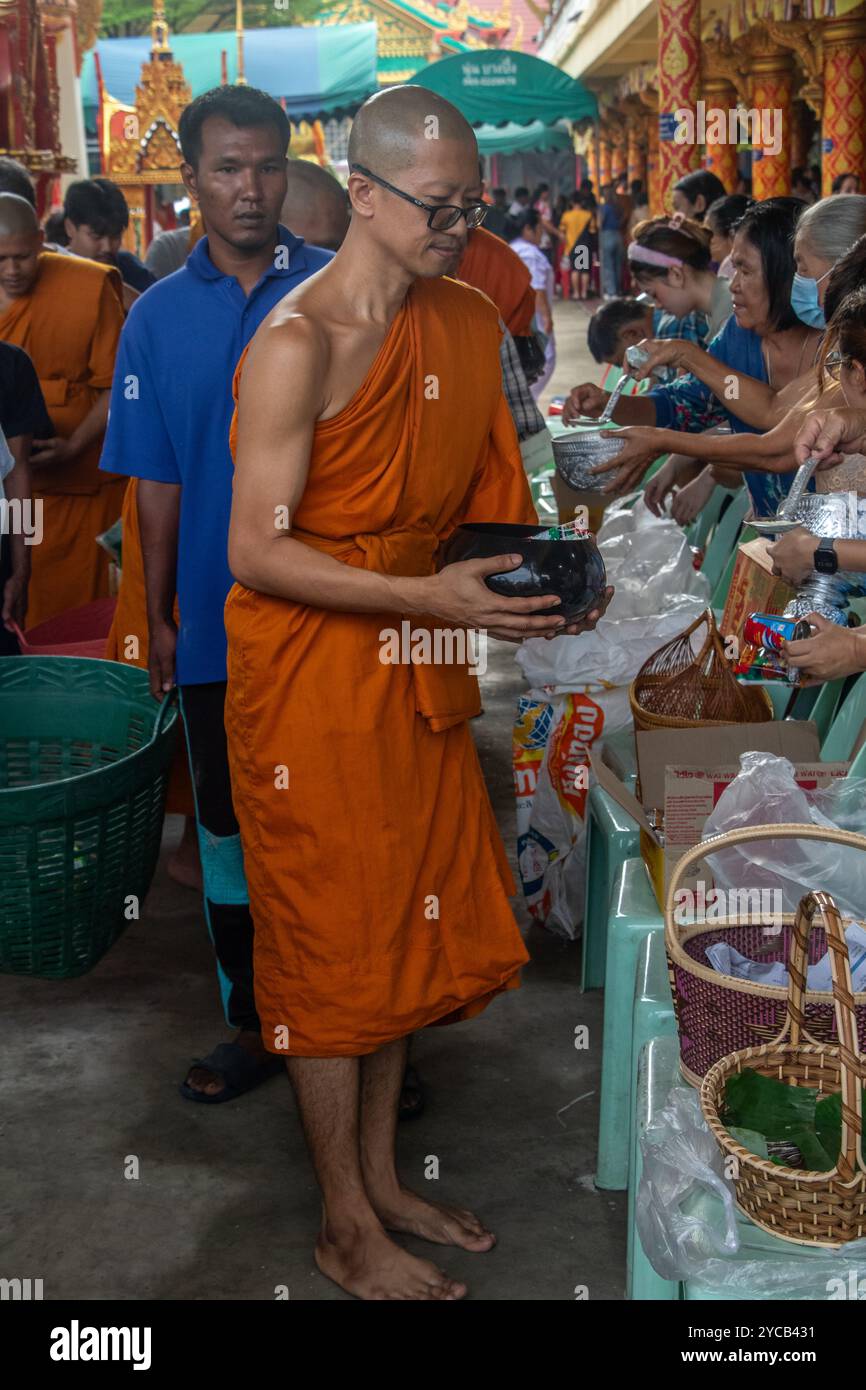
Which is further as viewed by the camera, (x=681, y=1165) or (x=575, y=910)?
(x=575, y=910)

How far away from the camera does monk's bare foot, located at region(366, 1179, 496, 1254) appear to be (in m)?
2.29

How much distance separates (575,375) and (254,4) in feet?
58.0

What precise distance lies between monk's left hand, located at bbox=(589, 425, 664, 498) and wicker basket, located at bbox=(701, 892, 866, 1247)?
1594mm

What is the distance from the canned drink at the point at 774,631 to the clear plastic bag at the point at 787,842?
0.16 m

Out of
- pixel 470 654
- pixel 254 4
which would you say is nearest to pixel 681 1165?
pixel 470 654

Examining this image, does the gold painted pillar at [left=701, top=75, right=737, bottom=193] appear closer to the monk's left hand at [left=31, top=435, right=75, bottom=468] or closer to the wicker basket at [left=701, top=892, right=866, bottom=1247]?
the monk's left hand at [left=31, top=435, right=75, bottom=468]

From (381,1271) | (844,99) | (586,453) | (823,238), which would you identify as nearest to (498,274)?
(823,238)

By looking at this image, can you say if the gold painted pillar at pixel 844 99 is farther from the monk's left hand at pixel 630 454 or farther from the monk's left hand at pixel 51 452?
the monk's left hand at pixel 630 454

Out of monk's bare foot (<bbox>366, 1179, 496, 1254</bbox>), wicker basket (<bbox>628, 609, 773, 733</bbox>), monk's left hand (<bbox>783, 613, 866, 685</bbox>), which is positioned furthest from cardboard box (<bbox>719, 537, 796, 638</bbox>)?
monk's bare foot (<bbox>366, 1179, 496, 1254</bbox>)

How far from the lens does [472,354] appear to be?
2156 millimetres

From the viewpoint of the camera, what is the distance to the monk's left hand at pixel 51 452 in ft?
13.6

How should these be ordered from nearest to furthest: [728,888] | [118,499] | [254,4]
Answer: [728,888]
[118,499]
[254,4]

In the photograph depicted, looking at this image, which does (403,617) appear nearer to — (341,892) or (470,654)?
(470,654)

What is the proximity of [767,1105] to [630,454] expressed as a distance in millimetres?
1720
